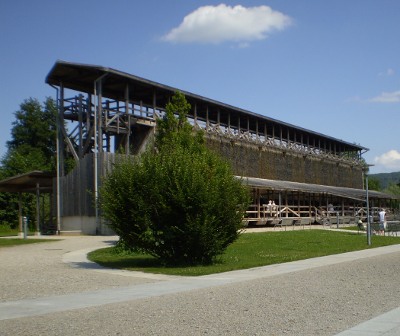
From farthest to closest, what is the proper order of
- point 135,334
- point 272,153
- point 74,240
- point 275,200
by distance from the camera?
point 272,153, point 275,200, point 74,240, point 135,334

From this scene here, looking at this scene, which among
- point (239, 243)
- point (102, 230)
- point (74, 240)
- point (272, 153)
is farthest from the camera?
point (272, 153)

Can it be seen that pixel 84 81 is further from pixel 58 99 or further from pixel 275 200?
pixel 275 200

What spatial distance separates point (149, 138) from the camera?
3647 cm

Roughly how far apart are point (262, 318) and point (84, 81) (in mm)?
34611

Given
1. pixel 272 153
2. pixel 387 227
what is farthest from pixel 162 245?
pixel 272 153

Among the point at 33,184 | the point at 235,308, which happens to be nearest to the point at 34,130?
the point at 33,184

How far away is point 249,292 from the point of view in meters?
12.3

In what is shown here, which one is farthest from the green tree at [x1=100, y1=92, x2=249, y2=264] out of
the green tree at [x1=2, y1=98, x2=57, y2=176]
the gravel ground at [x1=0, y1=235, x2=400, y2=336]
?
the green tree at [x1=2, y1=98, x2=57, y2=176]

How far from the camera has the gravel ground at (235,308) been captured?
837 cm

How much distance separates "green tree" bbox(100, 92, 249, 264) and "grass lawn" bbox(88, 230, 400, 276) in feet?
2.79

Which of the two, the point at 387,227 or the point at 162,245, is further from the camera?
the point at 387,227

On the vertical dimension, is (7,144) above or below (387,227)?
above

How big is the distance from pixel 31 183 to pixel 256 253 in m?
24.7

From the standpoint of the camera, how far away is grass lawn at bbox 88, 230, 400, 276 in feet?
59.9
